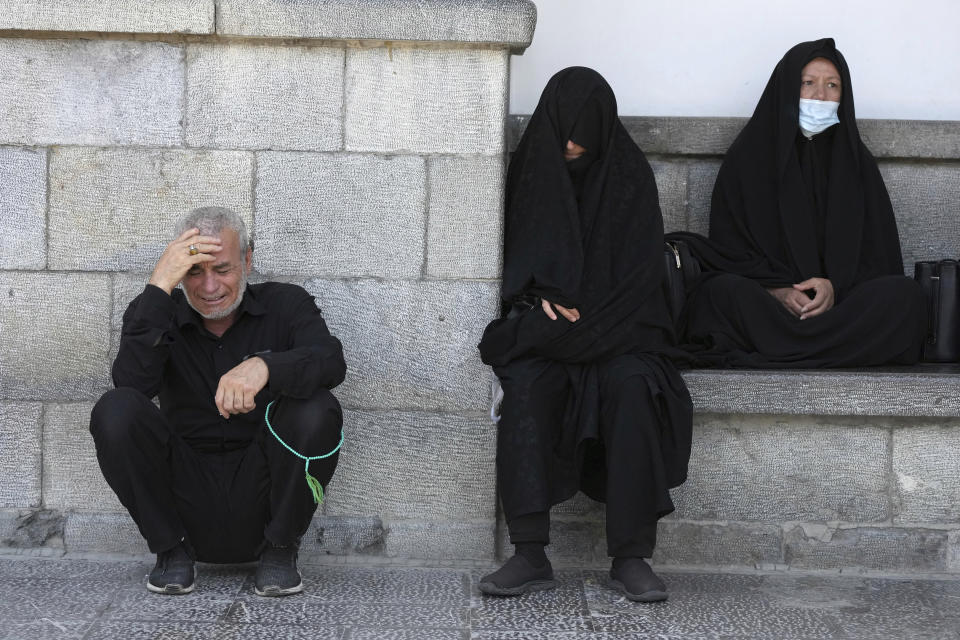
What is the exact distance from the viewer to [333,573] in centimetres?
419

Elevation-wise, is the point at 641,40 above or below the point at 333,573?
above

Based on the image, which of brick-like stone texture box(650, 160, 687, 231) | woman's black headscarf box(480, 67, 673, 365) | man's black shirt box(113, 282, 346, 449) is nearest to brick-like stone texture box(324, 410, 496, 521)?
woman's black headscarf box(480, 67, 673, 365)

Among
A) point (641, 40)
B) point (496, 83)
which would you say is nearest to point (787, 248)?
point (641, 40)

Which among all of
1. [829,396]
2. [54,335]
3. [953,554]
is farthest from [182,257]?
[953,554]

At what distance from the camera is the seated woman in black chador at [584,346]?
394 centimetres

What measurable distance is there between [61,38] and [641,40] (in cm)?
239

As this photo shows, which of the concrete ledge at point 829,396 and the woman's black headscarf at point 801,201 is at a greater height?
the woman's black headscarf at point 801,201

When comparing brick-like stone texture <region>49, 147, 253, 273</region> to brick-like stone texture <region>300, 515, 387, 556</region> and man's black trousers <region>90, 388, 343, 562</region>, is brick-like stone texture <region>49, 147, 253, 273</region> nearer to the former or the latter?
man's black trousers <region>90, 388, 343, 562</region>

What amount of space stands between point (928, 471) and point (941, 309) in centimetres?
77

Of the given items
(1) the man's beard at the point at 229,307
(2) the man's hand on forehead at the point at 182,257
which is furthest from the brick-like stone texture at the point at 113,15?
(1) the man's beard at the point at 229,307

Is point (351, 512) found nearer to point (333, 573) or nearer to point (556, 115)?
point (333, 573)

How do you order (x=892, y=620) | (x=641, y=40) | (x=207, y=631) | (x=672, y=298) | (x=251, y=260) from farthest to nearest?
1. (x=641, y=40)
2. (x=672, y=298)
3. (x=251, y=260)
4. (x=892, y=620)
5. (x=207, y=631)

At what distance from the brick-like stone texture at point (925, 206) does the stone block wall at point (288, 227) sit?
1.95 m

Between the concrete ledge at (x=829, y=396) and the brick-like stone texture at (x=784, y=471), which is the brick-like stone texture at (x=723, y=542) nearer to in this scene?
the brick-like stone texture at (x=784, y=471)
